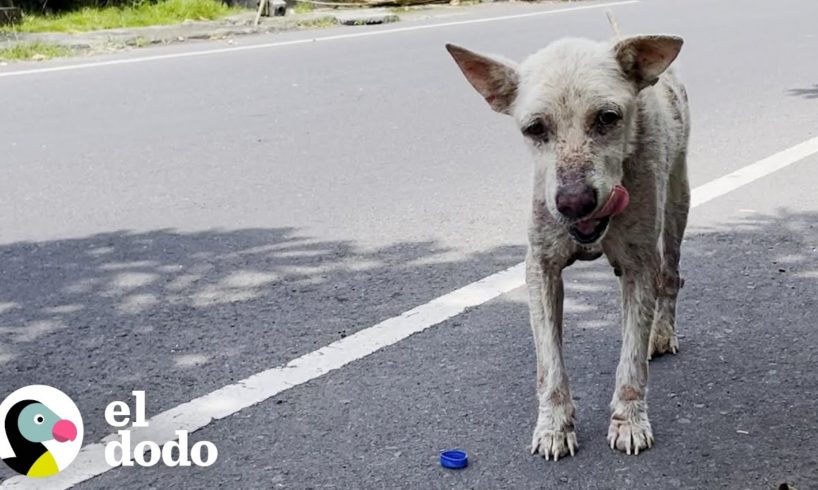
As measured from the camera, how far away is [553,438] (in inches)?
153

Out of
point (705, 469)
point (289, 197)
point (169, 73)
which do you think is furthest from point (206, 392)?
point (169, 73)

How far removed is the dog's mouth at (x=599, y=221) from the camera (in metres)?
3.63

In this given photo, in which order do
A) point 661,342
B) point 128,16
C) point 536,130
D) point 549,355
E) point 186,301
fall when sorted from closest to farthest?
1. point 536,130
2. point 549,355
3. point 661,342
4. point 186,301
5. point 128,16

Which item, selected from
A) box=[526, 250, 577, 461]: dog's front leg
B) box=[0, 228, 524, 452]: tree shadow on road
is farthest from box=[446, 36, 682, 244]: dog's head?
box=[0, 228, 524, 452]: tree shadow on road

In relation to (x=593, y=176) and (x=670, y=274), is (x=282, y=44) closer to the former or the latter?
(x=670, y=274)

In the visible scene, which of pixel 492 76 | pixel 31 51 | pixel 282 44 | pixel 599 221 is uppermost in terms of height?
pixel 492 76

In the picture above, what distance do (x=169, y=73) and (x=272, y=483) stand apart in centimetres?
843

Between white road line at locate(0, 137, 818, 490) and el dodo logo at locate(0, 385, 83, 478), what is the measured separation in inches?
2.1

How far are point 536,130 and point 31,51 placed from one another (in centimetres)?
1028

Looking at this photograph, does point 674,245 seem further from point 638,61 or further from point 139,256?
Result: point 139,256

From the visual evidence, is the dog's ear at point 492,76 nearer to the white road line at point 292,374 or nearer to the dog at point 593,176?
the dog at point 593,176

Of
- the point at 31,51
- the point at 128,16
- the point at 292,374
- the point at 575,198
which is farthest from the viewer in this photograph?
the point at 128,16

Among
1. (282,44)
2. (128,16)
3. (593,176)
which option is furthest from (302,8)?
(593,176)

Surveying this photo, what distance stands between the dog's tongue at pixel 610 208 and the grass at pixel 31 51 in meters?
10.0
